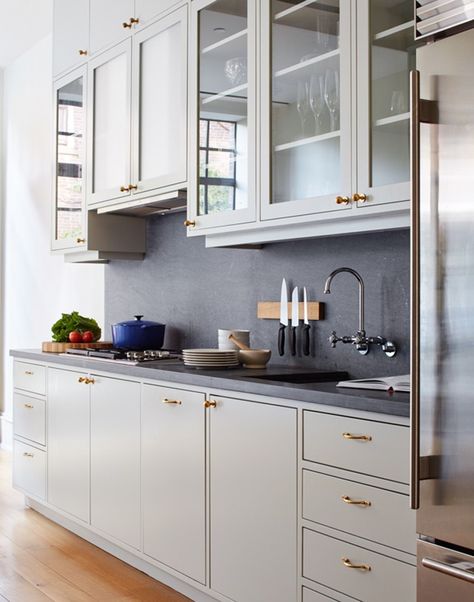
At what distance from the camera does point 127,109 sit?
12.8ft

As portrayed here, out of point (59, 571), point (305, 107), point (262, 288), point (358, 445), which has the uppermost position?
point (305, 107)

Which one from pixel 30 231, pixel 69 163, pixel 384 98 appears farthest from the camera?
pixel 30 231

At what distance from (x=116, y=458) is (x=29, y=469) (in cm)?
104

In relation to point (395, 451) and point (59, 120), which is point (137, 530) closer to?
point (395, 451)

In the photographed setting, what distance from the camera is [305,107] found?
281 cm

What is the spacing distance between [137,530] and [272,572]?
0.92 meters

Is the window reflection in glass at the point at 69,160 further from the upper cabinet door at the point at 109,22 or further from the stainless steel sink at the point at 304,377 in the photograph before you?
the stainless steel sink at the point at 304,377

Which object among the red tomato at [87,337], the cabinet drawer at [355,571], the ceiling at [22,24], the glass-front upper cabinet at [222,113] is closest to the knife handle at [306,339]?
the glass-front upper cabinet at [222,113]

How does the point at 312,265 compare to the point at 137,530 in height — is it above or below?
above

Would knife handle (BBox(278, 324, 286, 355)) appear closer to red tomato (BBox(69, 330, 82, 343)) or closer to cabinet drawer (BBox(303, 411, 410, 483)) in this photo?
cabinet drawer (BBox(303, 411, 410, 483))

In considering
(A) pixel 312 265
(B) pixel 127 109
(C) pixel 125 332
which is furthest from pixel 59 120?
(A) pixel 312 265

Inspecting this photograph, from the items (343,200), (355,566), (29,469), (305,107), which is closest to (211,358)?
(343,200)

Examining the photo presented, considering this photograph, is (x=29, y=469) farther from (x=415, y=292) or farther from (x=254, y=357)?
(x=415, y=292)

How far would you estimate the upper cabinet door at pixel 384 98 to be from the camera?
240 cm
